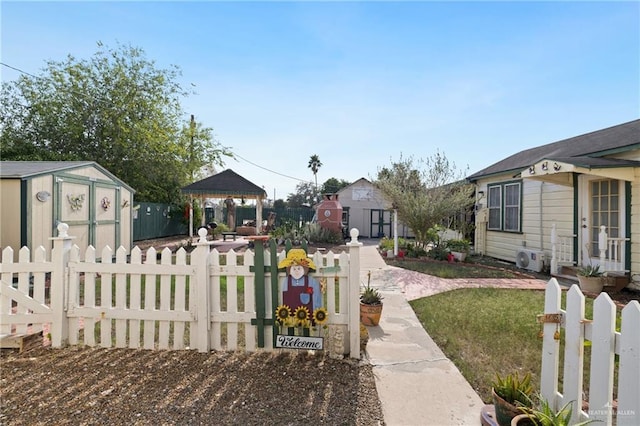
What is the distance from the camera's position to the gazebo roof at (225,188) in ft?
41.0

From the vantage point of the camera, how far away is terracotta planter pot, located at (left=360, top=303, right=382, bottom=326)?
407cm

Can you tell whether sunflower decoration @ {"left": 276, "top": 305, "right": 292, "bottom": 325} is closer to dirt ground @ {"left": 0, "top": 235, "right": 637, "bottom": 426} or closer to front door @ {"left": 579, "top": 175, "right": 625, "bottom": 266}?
dirt ground @ {"left": 0, "top": 235, "right": 637, "bottom": 426}

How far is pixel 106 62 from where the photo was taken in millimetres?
16062

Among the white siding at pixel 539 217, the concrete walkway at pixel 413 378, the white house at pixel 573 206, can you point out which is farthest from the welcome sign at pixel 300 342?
the white siding at pixel 539 217

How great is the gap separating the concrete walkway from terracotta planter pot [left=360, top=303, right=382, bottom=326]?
9cm

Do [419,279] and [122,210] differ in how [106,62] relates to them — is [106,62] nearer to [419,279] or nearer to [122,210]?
[122,210]

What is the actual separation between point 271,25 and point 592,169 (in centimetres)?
700

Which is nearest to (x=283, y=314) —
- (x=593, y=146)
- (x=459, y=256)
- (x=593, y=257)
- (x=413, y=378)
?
(x=413, y=378)

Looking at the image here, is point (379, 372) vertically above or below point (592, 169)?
below

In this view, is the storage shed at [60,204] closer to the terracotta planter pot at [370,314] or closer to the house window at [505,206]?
the terracotta planter pot at [370,314]

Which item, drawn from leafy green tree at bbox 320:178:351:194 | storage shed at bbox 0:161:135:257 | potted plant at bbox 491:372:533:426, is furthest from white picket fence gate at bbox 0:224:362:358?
leafy green tree at bbox 320:178:351:194

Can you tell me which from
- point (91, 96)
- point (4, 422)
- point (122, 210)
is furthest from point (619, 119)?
point (91, 96)

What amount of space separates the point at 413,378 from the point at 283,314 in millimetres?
1279

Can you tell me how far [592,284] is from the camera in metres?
6.28
